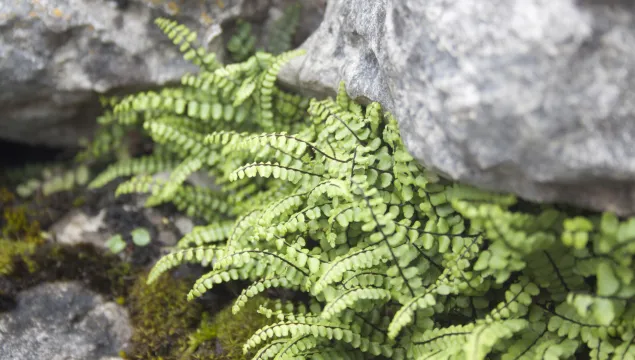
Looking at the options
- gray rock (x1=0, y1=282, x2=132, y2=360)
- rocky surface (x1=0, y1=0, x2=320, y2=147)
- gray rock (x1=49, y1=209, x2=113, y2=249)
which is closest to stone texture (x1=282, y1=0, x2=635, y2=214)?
rocky surface (x1=0, y1=0, x2=320, y2=147)

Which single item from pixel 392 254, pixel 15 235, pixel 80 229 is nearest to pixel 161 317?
pixel 80 229

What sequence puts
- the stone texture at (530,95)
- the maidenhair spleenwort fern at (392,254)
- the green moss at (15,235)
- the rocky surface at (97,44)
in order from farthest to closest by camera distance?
the rocky surface at (97,44) < the green moss at (15,235) < the maidenhair spleenwort fern at (392,254) < the stone texture at (530,95)

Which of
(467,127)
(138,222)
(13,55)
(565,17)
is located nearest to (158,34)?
(13,55)

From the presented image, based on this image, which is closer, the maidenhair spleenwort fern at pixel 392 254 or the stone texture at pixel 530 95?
the stone texture at pixel 530 95

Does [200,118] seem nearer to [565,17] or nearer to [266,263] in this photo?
[266,263]

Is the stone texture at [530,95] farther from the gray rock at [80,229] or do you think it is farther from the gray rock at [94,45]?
the gray rock at [80,229]

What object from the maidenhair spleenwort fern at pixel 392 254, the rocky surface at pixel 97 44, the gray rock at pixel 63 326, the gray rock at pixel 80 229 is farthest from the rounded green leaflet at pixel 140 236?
the rocky surface at pixel 97 44
